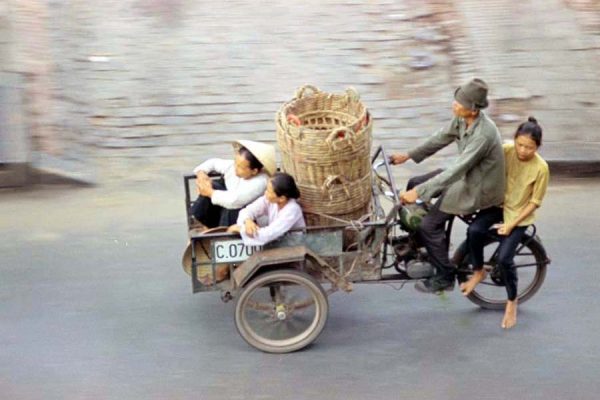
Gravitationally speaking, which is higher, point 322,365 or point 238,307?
point 238,307

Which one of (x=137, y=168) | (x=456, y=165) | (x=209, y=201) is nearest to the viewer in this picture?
(x=456, y=165)

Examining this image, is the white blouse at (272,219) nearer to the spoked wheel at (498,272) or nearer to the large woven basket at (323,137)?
the large woven basket at (323,137)

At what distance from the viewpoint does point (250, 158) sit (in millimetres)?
5148

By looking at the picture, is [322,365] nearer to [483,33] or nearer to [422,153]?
[422,153]

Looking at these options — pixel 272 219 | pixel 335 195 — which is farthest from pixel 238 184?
pixel 335 195

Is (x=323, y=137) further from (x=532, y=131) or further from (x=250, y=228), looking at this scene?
(x=532, y=131)

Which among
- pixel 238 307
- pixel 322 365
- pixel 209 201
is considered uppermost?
pixel 209 201

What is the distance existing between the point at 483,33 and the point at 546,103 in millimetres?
1214

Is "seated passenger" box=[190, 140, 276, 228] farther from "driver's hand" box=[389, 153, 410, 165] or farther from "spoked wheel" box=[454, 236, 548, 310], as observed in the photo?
"spoked wheel" box=[454, 236, 548, 310]

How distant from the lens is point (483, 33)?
920 centimetres

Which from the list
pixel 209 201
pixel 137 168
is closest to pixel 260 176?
pixel 209 201

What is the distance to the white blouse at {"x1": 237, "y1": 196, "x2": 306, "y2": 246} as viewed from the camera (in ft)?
16.5

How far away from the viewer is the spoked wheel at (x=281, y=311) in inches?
203

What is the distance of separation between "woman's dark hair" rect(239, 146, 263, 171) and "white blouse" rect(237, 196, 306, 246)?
0.20 metres
